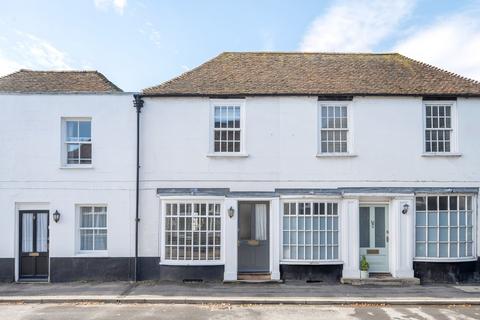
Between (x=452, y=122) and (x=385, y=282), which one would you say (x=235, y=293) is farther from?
(x=452, y=122)

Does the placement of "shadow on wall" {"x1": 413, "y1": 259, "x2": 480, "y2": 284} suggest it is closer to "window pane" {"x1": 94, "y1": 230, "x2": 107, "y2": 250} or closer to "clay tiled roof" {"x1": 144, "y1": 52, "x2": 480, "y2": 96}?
"clay tiled roof" {"x1": 144, "y1": 52, "x2": 480, "y2": 96}

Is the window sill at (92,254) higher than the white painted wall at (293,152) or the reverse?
the reverse

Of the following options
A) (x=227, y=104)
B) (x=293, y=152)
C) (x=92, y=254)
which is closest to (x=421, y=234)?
(x=293, y=152)

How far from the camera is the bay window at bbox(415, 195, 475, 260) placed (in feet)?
43.5

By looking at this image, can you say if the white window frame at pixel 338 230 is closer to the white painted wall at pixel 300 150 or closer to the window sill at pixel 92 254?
the white painted wall at pixel 300 150

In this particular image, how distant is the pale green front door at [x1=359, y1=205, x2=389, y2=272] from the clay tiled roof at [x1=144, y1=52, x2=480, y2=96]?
4.12 m

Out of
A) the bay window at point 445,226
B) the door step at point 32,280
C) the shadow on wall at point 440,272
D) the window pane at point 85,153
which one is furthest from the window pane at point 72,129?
the shadow on wall at point 440,272

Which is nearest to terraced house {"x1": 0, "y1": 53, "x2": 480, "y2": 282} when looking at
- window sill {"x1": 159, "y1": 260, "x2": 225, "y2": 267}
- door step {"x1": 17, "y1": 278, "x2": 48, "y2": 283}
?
window sill {"x1": 159, "y1": 260, "x2": 225, "y2": 267}

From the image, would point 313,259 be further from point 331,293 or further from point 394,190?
point 394,190

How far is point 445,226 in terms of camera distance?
13.3m

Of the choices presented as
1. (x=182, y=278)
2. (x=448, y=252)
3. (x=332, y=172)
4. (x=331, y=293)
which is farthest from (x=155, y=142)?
(x=448, y=252)

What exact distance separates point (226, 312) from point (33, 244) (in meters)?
7.60

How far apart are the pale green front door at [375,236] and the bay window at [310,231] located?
40.7 inches

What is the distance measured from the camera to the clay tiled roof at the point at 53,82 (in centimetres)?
1413
